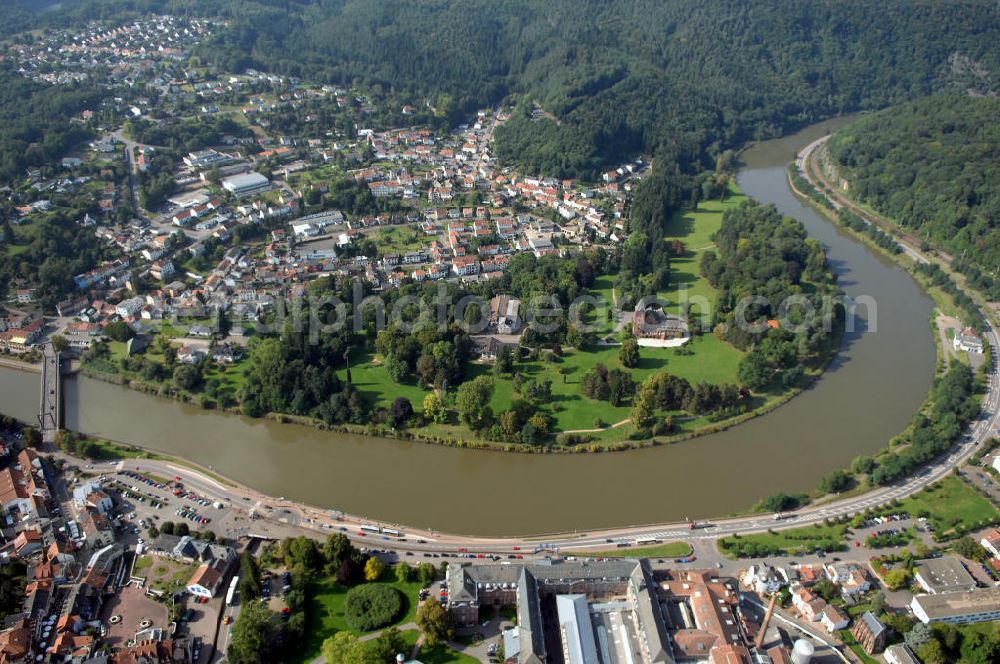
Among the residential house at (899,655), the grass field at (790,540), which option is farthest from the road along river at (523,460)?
the residential house at (899,655)

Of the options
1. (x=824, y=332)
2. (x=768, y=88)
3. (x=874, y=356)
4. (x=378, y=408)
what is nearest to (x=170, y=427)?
(x=378, y=408)

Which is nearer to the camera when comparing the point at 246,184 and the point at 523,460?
the point at 523,460

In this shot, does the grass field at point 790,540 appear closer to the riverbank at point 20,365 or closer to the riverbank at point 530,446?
the riverbank at point 530,446

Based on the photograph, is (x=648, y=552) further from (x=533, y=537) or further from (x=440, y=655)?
(x=440, y=655)

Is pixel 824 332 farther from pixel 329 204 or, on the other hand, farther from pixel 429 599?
pixel 329 204

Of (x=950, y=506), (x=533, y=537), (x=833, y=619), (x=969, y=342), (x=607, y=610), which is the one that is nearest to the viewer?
(x=833, y=619)

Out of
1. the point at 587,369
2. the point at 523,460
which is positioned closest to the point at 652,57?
the point at 587,369
